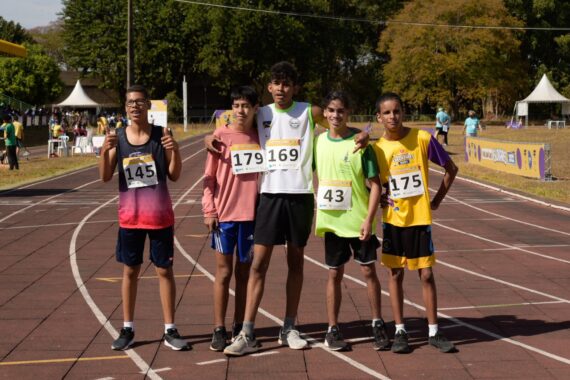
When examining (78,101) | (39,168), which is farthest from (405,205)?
(78,101)

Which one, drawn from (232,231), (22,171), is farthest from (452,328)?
(22,171)

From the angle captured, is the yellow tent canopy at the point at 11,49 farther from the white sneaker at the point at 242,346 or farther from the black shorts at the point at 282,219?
the white sneaker at the point at 242,346

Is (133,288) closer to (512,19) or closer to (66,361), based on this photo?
(66,361)

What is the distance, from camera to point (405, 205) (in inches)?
264

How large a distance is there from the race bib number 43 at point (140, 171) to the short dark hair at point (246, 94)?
78 cm

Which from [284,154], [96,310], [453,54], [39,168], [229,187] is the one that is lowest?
[96,310]

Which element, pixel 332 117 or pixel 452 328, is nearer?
pixel 332 117

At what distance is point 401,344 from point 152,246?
77.6 inches

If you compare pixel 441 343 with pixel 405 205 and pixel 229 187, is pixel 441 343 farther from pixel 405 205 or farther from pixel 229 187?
pixel 229 187

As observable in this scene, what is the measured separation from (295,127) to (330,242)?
889mm

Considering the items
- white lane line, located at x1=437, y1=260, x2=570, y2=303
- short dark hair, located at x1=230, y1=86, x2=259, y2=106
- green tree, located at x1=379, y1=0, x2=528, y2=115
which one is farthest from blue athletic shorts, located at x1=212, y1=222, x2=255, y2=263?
green tree, located at x1=379, y1=0, x2=528, y2=115

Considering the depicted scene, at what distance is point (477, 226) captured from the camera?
588 inches

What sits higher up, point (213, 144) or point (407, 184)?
point (213, 144)

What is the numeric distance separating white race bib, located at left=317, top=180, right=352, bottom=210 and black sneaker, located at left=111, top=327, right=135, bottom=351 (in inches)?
68.4
